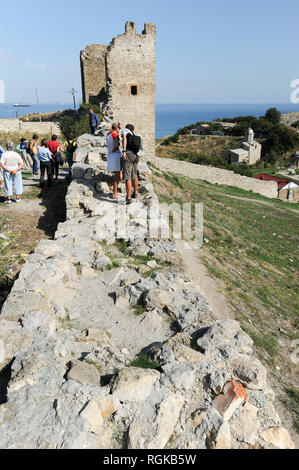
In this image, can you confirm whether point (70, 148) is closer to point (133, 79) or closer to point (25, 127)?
point (133, 79)

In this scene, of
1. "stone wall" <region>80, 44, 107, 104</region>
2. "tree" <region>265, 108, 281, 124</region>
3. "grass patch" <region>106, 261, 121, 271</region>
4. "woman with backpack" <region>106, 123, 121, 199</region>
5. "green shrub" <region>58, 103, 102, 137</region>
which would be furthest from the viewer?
"tree" <region>265, 108, 281, 124</region>

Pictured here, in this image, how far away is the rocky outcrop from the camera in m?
2.66

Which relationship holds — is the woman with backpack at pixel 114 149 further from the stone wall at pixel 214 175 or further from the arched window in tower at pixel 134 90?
the stone wall at pixel 214 175

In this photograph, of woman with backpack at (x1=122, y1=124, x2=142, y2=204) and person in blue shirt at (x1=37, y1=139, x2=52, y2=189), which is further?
person in blue shirt at (x1=37, y1=139, x2=52, y2=189)

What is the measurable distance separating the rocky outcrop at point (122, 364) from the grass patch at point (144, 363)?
11 mm

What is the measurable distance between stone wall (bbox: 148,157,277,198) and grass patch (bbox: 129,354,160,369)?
2342cm

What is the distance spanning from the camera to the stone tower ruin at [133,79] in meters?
19.7

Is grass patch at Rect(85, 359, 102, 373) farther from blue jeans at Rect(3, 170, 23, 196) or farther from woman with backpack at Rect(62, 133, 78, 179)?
woman with backpack at Rect(62, 133, 78, 179)

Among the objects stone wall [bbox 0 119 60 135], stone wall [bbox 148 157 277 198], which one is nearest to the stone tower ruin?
stone wall [bbox 148 157 277 198]

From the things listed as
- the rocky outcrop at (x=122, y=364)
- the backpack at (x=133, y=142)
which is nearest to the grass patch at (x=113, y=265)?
the rocky outcrop at (x=122, y=364)

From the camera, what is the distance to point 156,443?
2609 mm

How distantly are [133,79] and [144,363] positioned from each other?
65.8 ft

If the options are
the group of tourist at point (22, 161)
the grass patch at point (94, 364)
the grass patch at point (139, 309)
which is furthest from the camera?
the group of tourist at point (22, 161)

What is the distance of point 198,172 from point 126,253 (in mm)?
23774
